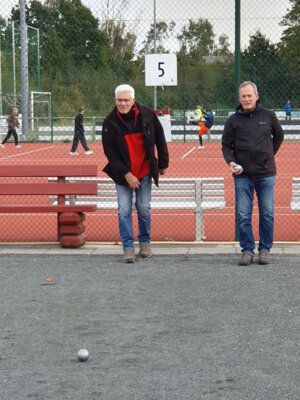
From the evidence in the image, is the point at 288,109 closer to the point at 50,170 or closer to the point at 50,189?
the point at 50,170

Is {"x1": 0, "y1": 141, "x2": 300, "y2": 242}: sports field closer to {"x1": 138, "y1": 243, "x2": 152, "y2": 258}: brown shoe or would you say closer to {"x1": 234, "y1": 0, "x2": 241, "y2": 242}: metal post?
{"x1": 234, "y1": 0, "x2": 241, "y2": 242}: metal post

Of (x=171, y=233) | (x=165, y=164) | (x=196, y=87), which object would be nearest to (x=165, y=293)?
(x=165, y=164)

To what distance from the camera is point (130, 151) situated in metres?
9.10

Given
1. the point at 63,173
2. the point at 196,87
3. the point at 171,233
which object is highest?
the point at 196,87

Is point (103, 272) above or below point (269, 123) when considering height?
below

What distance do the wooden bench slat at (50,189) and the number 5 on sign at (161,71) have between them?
117 inches

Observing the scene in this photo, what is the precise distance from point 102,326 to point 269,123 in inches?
127

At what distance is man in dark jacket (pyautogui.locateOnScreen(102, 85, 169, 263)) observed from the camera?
29.6 ft

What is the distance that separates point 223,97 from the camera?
14.1 metres

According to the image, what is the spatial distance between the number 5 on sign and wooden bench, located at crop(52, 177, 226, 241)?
2.01 meters

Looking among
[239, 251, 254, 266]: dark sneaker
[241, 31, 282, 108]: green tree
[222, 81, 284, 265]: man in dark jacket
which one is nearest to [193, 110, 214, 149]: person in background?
[241, 31, 282, 108]: green tree

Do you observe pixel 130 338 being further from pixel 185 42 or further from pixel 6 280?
pixel 185 42

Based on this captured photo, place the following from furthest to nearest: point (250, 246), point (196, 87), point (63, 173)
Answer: point (196, 87) → point (63, 173) → point (250, 246)

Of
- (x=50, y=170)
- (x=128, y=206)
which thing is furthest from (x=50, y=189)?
(x=128, y=206)
